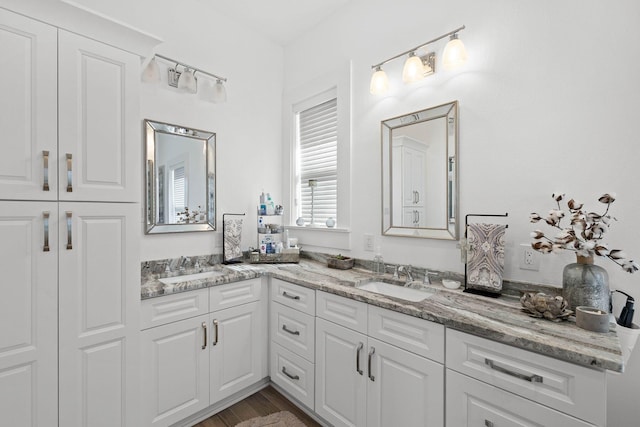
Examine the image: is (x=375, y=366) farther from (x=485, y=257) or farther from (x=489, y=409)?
(x=485, y=257)

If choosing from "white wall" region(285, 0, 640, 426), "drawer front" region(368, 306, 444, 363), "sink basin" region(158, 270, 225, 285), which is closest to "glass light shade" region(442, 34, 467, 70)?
"white wall" region(285, 0, 640, 426)

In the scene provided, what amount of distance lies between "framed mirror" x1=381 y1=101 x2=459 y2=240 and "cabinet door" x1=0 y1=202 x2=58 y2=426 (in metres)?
1.98

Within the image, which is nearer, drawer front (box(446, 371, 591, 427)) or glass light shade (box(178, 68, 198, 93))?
drawer front (box(446, 371, 591, 427))

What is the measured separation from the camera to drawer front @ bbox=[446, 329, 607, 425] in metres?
0.94

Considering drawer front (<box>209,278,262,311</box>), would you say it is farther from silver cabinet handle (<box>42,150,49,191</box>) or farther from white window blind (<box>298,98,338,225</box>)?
silver cabinet handle (<box>42,150,49,191</box>)

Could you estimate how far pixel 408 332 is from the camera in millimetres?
1433

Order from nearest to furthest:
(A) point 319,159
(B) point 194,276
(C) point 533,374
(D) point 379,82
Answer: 1. (C) point 533,374
2. (D) point 379,82
3. (B) point 194,276
4. (A) point 319,159

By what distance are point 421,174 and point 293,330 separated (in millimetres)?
1431

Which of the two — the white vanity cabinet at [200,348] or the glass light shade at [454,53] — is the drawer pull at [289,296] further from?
the glass light shade at [454,53]

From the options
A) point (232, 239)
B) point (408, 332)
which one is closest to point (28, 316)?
point (232, 239)

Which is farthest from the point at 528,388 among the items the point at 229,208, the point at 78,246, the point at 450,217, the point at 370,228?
the point at 229,208

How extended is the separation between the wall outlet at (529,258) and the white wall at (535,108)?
0.03 m

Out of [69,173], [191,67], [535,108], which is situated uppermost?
[191,67]

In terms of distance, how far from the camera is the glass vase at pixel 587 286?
122cm
